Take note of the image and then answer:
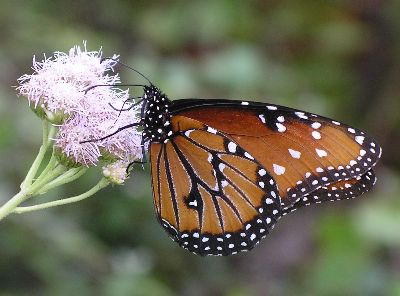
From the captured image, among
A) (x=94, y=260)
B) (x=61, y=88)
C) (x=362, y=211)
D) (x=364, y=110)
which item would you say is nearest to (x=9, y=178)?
(x=94, y=260)

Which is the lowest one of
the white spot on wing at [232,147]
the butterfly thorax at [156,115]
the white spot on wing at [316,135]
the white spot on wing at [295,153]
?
the white spot on wing at [295,153]

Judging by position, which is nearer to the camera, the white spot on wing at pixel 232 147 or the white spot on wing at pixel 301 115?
the white spot on wing at pixel 301 115

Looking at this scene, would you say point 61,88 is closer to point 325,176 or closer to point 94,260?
point 325,176

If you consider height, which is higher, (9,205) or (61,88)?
(61,88)

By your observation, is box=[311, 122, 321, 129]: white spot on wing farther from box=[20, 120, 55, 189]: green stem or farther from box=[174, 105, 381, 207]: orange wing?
box=[20, 120, 55, 189]: green stem

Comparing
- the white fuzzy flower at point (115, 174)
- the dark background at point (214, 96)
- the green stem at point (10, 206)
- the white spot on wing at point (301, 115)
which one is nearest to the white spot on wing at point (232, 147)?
the white spot on wing at point (301, 115)

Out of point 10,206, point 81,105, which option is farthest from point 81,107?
point 10,206

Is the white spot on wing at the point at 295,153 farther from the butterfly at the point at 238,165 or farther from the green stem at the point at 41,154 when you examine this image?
the green stem at the point at 41,154
